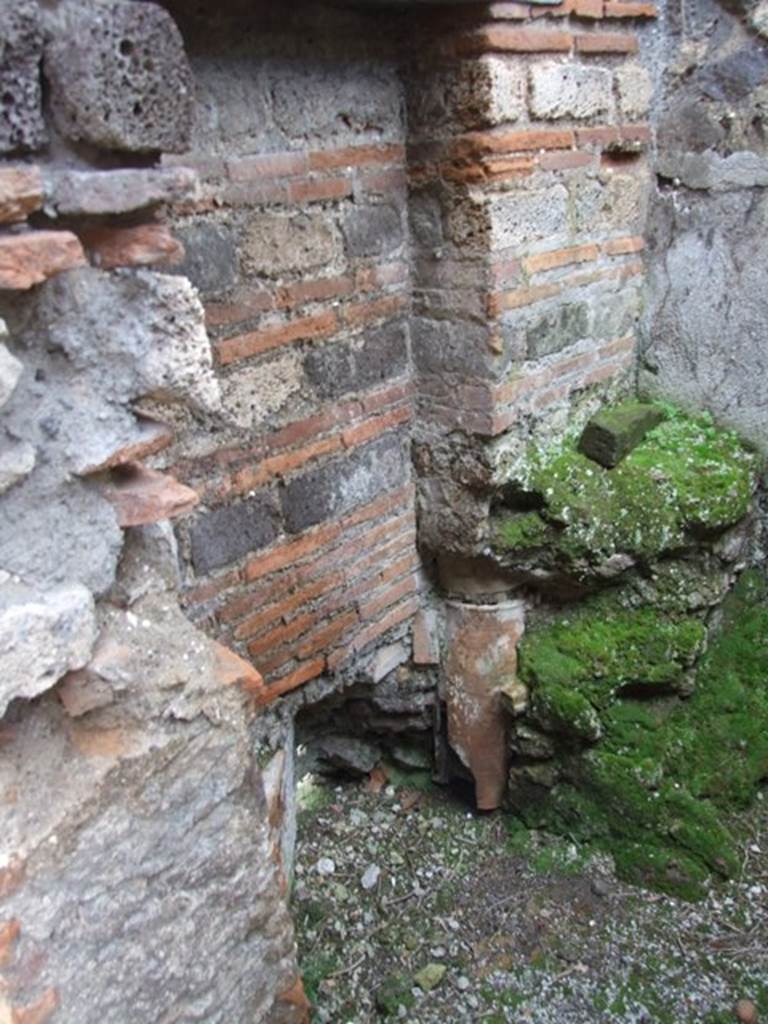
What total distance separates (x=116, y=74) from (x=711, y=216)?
6.64 ft

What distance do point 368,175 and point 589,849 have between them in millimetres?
1992

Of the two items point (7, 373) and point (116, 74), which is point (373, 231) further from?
point (7, 373)

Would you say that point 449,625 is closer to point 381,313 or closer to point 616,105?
point 381,313

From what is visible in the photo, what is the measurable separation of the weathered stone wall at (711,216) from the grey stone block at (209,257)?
144cm

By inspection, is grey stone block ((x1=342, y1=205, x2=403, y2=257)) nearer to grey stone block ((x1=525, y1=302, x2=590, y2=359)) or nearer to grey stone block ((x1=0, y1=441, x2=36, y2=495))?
grey stone block ((x1=525, y1=302, x2=590, y2=359))

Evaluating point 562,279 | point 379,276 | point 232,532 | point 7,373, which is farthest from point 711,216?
point 7,373

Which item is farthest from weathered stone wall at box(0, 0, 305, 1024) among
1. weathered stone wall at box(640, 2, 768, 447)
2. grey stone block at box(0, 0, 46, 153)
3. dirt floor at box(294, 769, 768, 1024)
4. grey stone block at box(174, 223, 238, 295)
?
weathered stone wall at box(640, 2, 768, 447)

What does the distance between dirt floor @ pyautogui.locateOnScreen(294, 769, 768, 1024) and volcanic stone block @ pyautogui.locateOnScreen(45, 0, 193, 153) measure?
2164 mm

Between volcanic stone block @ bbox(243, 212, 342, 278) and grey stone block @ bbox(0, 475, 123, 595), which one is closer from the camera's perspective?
grey stone block @ bbox(0, 475, 123, 595)

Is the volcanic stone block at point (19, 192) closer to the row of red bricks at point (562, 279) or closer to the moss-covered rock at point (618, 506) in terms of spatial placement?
the row of red bricks at point (562, 279)

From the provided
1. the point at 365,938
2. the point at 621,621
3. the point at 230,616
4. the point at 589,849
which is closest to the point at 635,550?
the point at 621,621

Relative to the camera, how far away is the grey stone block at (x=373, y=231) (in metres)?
2.19

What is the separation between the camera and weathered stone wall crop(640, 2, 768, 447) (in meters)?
2.53

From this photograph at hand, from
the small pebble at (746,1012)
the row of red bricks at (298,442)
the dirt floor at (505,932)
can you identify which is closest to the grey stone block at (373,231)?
the row of red bricks at (298,442)
